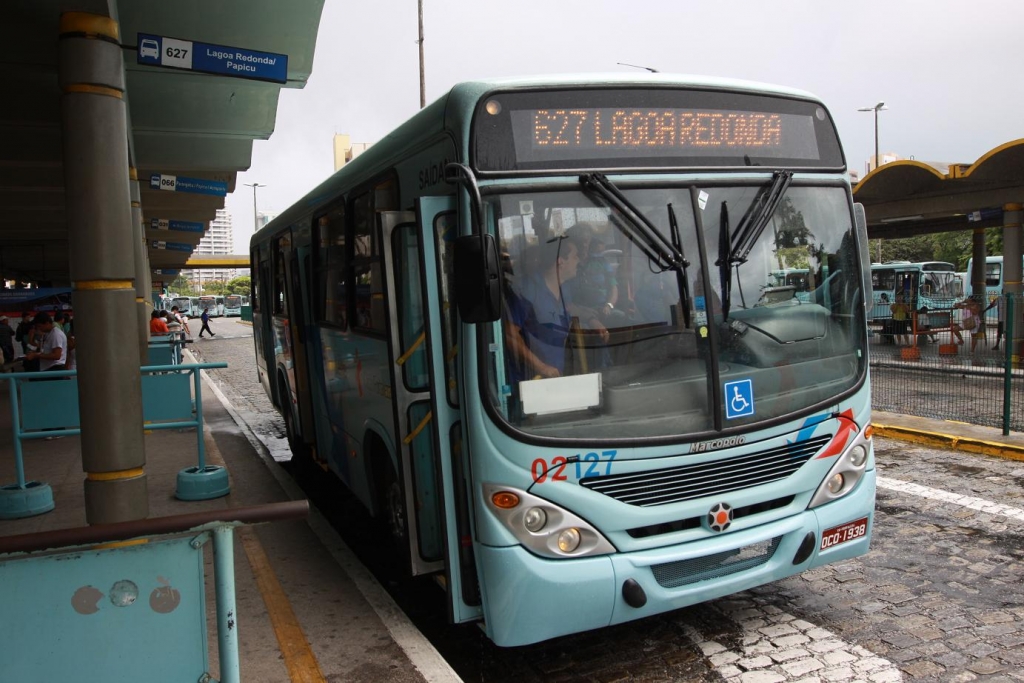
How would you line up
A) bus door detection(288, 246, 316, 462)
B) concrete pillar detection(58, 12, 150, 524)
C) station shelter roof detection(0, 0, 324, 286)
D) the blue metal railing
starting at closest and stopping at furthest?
concrete pillar detection(58, 12, 150, 524) < the blue metal railing < station shelter roof detection(0, 0, 324, 286) < bus door detection(288, 246, 316, 462)

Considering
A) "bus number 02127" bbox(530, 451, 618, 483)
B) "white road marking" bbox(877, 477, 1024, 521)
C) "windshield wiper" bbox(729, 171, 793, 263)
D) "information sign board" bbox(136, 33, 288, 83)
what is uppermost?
"information sign board" bbox(136, 33, 288, 83)

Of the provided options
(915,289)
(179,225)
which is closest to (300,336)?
(179,225)

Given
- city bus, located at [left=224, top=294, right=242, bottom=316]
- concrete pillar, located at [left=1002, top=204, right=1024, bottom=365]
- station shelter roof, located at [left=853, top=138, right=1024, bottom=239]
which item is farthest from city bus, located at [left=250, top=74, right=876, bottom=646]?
city bus, located at [left=224, top=294, right=242, bottom=316]

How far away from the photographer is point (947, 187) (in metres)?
20.4

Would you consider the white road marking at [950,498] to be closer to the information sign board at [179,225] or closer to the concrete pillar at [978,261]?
the information sign board at [179,225]

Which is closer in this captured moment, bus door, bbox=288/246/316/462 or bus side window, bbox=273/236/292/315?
bus door, bbox=288/246/316/462

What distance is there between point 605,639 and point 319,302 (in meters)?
4.07

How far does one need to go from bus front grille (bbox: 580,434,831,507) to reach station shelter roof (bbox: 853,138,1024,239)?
1462cm

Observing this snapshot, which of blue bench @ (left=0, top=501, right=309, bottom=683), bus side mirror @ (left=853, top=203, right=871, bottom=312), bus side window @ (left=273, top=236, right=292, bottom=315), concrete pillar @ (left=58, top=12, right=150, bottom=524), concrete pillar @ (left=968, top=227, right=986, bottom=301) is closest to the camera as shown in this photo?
blue bench @ (left=0, top=501, right=309, bottom=683)

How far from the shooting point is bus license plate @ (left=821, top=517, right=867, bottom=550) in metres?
4.67

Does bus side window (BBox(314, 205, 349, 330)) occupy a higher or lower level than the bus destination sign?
lower

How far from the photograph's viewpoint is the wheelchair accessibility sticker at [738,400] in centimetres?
433

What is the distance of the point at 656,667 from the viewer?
4480 mm

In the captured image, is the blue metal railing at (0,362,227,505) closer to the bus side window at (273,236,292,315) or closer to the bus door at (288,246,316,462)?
the bus door at (288,246,316,462)
